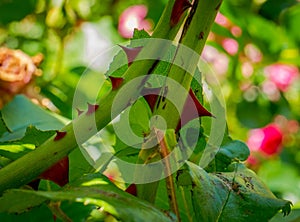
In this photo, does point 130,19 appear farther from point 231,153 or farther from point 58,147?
point 58,147

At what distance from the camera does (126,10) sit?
1311mm

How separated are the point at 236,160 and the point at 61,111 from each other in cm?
39

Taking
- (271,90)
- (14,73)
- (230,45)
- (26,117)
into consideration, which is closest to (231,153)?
(26,117)

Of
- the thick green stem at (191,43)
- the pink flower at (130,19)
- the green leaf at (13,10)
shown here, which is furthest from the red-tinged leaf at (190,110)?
the pink flower at (130,19)

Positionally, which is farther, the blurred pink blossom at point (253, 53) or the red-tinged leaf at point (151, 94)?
the blurred pink blossom at point (253, 53)

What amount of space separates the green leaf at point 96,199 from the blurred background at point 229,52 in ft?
1.39

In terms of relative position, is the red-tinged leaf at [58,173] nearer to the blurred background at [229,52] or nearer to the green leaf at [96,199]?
the green leaf at [96,199]

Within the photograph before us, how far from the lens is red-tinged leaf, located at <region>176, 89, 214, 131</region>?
400 millimetres

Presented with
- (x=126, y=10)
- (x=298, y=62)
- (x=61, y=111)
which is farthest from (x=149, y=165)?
(x=298, y=62)

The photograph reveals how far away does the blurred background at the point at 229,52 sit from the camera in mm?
1069

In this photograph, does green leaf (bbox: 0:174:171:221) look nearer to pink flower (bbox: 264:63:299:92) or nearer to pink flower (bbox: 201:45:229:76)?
pink flower (bbox: 201:45:229:76)

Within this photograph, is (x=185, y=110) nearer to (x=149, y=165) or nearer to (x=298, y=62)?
(x=149, y=165)

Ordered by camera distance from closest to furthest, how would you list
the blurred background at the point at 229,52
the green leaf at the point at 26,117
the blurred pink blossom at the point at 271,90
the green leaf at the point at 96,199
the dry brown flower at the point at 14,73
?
the green leaf at the point at 96,199, the green leaf at the point at 26,117, the dry brown flower at the point at 14,73, the blurred background at the point at 229,52, the blurred pink blossom at the point at 271,90

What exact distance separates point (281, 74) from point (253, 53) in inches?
4.9
